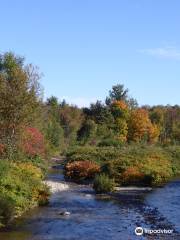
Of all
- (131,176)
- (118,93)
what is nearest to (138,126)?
(118,93)

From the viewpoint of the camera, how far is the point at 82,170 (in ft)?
155

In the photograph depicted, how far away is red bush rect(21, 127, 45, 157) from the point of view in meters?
38.8

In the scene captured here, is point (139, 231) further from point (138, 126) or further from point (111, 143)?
point (138, 126)

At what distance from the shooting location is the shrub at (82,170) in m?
46.2

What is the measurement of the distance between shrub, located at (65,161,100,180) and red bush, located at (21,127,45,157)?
615 centimetres

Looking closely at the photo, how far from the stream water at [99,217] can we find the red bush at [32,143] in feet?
13.1

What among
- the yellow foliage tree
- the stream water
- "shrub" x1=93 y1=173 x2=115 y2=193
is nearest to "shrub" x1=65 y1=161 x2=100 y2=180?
the stream water

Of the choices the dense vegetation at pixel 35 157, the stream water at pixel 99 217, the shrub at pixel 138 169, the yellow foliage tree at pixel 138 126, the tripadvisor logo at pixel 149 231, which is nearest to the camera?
the stream water at pixel 99 217

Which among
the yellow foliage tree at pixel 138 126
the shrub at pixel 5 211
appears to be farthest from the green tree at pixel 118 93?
the shrub at pixel 5 211

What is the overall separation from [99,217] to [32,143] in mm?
13441

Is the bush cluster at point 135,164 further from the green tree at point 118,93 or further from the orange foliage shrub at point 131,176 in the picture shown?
the green tree at point 118,93

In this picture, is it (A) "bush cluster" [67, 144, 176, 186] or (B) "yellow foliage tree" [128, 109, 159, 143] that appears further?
(B) "yellow foliage tree" [128, 109, 159, 143]

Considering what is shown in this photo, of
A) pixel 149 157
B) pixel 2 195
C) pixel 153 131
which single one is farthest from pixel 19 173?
pixel 153 131

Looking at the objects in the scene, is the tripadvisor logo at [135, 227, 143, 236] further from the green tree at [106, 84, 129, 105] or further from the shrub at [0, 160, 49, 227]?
the green tree at [106, 84, 129, 105]
